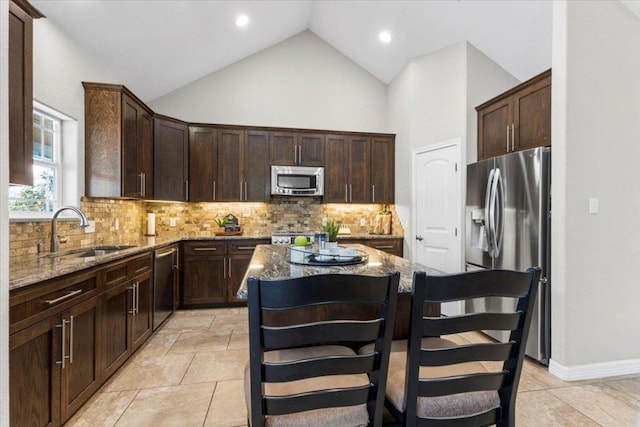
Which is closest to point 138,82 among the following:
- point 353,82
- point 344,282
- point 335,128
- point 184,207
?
point 184,207

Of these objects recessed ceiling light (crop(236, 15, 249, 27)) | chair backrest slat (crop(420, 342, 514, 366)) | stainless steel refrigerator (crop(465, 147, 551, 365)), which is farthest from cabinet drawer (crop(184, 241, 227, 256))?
chair backrest slat (crop(420, 342, 514, 366))

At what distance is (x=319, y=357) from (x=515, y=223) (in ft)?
8.05

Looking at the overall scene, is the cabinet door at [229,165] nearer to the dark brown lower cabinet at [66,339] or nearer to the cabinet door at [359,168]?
the cabinet door at [359,168]

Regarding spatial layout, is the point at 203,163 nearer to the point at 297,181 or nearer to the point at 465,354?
the point at 297,181

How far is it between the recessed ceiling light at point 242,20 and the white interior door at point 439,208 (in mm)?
2799

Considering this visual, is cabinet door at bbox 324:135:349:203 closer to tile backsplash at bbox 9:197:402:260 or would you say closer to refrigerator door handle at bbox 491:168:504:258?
tile backsplash at bbox 9:197:402:260

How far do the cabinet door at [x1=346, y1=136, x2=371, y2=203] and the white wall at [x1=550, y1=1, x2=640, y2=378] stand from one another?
2.72m

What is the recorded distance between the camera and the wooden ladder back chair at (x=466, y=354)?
105 cm

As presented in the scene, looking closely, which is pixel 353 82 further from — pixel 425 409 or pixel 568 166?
pixel 425 409

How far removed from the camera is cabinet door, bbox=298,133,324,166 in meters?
4.77

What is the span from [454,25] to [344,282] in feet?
12.7

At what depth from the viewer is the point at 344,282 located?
1000 mm

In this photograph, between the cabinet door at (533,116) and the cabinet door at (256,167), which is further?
the cabinet door at (256,167)

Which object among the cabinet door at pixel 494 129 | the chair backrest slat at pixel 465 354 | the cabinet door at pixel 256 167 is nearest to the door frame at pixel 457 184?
the cabinet door at pixel 494 129
